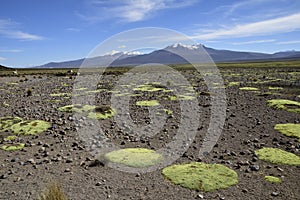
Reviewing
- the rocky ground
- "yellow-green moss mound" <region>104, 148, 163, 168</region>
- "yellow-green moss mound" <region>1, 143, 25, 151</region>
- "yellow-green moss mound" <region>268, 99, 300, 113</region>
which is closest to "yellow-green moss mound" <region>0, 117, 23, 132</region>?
the rocky ground

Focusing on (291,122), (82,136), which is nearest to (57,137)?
(82,136)

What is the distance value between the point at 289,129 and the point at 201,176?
7.61m

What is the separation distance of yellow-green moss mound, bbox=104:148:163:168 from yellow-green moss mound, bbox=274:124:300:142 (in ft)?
22.7

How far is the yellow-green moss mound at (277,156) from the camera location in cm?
1007

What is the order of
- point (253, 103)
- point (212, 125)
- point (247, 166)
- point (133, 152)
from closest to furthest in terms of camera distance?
point (247, 166) < point (133, 152) < point (212, 125) < point (253, 103)

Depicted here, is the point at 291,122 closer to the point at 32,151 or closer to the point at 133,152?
the point at 133,152

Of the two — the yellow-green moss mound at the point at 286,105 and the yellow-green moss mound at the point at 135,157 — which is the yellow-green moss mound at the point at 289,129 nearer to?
the yellow-green moss mound at the point at 286,105

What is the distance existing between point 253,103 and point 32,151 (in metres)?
16.9

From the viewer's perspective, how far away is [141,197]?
7.83 metres

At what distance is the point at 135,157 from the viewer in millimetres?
10398

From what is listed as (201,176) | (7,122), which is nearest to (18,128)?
(7,122)

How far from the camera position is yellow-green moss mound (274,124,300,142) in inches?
524

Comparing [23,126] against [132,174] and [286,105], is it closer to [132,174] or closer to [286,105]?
[132,174]

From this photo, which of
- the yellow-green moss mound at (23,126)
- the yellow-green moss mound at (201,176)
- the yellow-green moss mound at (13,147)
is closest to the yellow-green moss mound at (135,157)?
the yellow-green moss mound at (201,176)
